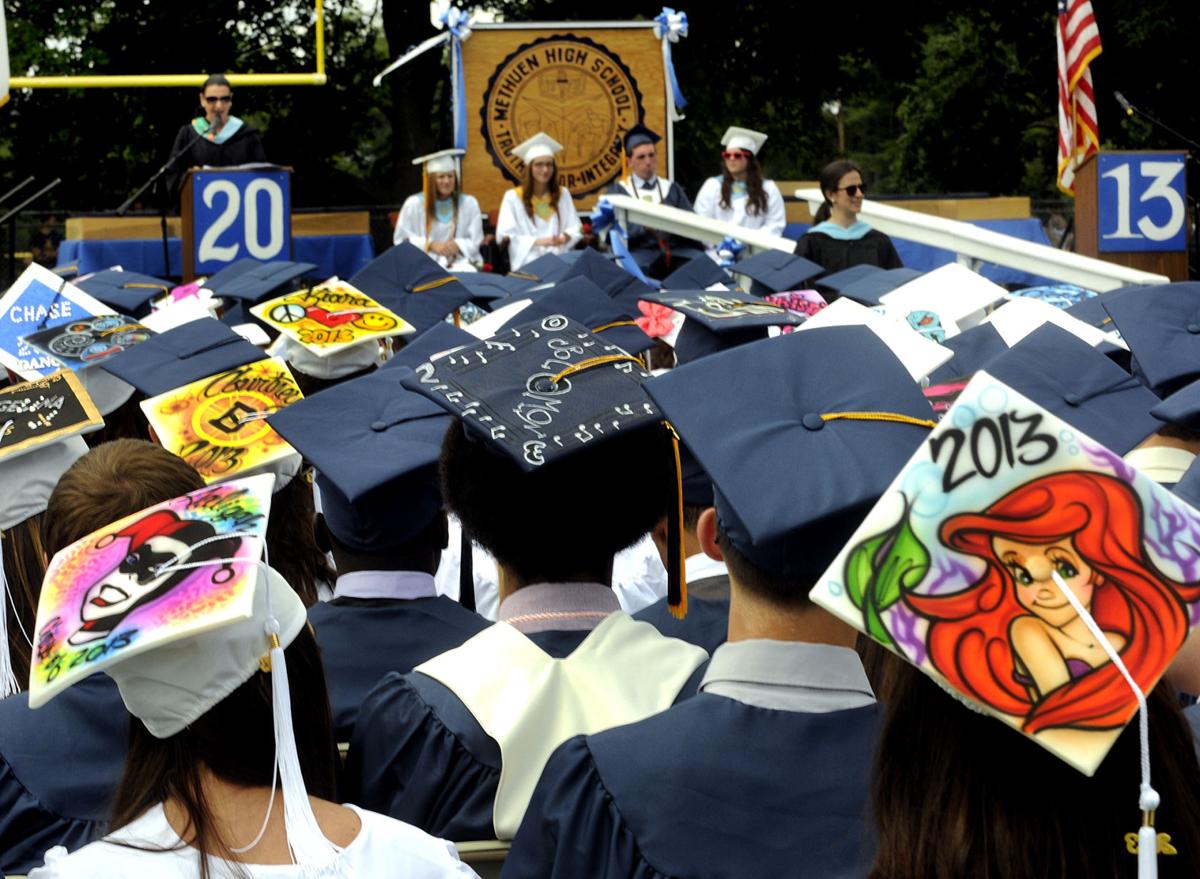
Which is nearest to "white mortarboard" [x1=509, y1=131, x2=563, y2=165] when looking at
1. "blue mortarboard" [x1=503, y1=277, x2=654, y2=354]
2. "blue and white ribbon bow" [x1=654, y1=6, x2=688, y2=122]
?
"blue and white ribbon bow" [x1=654, y1=6, x2=688, y2=122]

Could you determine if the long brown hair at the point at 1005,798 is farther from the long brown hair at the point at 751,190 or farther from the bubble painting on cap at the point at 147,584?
the long brown hair at the point at 751,190

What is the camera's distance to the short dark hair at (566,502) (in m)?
2.77

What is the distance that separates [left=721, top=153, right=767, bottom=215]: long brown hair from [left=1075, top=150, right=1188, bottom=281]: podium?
2622 mm

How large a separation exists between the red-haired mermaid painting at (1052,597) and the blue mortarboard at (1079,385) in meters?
1.95

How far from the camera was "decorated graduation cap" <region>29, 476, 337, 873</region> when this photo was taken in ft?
6.67

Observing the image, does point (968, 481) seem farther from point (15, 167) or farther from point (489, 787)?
point (15, 167)

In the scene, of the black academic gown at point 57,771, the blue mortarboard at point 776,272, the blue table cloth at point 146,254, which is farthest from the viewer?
the blue table cloth at point 146,254

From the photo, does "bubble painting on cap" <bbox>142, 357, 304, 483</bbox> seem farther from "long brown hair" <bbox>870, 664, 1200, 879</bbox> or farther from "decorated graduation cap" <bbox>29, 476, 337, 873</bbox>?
"long brown hair" <bbox>870, 664, 1200, 879</bbox>

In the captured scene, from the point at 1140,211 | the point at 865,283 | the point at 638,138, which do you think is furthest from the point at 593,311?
the point at 638,138

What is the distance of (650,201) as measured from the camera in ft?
41.1

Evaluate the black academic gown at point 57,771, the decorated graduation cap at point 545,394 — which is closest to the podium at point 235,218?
the decorated graduation cap at point 545,394

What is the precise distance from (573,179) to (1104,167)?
5699 mm

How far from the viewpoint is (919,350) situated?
13.9 ft

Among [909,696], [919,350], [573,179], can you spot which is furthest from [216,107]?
[909,696]
